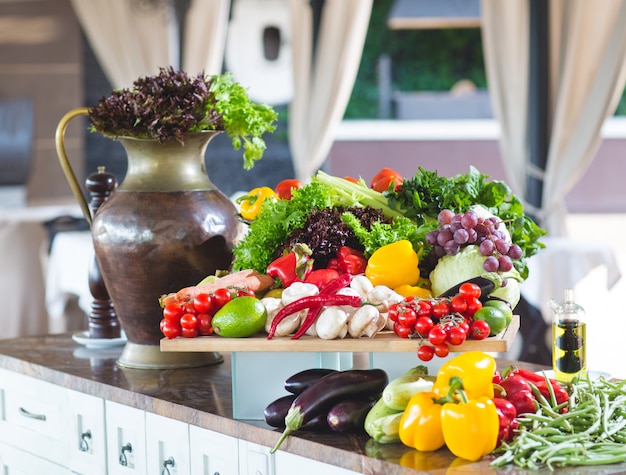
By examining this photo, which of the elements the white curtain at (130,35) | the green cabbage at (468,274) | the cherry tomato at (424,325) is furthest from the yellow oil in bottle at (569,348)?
the white curtain at (130,35)

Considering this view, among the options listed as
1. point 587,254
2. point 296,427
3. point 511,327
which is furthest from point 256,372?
point 587,254

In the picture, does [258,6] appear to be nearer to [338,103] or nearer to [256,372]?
[338,103]

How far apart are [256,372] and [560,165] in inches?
160

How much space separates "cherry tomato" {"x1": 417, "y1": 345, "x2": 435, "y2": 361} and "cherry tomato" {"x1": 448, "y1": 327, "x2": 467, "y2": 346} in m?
0.04

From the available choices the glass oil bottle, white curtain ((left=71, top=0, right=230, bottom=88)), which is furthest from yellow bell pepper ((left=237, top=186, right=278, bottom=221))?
white curtain ((left=71, top=0, right=230, bottom=88))

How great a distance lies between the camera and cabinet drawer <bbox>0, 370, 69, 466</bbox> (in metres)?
2.28

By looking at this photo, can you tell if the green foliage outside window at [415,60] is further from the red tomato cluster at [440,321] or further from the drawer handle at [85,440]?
the red tomato cluster at [440,321]

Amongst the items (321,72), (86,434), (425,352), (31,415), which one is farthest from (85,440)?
(321,72)

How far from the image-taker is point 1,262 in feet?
19.2

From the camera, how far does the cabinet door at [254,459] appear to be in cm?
171

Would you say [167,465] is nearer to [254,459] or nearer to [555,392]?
[254,459]

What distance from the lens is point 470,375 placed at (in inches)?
60.2

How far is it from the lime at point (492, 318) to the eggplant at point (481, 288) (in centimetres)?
11

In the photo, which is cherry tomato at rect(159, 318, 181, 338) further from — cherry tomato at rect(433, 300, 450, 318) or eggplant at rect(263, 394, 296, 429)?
cherry tomato at rect(433, 300, 450, 318)
